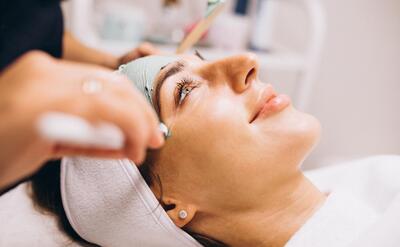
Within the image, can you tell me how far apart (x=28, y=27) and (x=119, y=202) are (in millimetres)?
570

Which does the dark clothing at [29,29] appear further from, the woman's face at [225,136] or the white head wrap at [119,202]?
the woman's face at [225,136]

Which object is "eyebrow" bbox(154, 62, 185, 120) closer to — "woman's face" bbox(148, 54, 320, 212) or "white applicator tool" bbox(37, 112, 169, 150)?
"woman's face" bbox(148, 54, 320, 212)

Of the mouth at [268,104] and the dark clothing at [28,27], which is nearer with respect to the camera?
the mouth at [268,104]

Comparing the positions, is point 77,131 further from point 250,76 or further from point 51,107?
point 250,76

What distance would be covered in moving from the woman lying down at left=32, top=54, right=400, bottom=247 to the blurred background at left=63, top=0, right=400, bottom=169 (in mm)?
701

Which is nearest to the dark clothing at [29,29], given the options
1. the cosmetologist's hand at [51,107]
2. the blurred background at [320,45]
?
the blurred background at [320,45]

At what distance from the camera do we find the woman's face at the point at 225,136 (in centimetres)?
83

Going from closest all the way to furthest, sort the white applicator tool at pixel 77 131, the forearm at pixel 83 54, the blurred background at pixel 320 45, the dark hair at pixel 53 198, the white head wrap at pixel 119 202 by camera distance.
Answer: the white applicator tool at pixel 77 131, the white head wrap at pixel 119 202, the dark hair at pixel 53 198, the forearm at pixel 83 54, the blurred background at pixel 320 45

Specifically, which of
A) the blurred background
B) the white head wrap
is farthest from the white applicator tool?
the blurred background

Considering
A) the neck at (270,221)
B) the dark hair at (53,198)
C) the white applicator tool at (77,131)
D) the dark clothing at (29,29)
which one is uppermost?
the white applicator tool at (77,131)

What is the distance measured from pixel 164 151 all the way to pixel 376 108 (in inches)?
48.8

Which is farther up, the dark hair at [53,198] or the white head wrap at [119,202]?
the white head wrap at [119,202]

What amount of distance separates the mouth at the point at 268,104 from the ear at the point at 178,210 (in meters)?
0.23

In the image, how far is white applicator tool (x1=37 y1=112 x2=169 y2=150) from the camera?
0.36m
